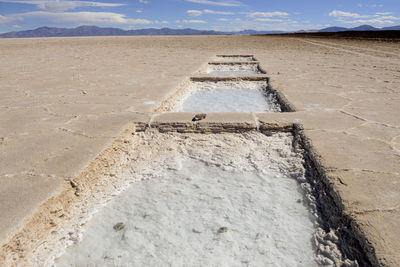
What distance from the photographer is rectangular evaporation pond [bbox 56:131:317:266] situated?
93 cm

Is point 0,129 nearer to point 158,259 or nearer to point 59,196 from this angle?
point 59,196

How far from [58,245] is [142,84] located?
7.67ft

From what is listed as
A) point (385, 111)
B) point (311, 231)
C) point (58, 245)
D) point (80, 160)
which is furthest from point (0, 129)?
point (385, 111)

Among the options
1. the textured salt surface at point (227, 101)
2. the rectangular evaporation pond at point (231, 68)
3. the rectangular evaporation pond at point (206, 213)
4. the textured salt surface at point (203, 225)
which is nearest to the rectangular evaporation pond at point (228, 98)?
the textured salt surface at point (227, 101)

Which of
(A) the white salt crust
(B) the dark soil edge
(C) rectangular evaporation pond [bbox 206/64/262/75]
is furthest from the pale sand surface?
(C) rectangular evaporation pond [bbox 206/64/262/75]

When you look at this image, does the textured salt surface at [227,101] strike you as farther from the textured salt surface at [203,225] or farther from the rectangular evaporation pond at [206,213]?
the textured salt surface at [203,225]

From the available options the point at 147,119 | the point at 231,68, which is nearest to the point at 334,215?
the point at 147,119

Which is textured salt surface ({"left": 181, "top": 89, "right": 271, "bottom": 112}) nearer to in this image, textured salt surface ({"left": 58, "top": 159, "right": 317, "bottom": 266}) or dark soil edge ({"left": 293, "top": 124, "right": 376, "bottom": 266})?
dark soil edge ({"left": 293, "top": 124, "right": 376, "bottom": 266})

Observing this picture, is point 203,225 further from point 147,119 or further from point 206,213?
point 147,119

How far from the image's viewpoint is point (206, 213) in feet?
3.73

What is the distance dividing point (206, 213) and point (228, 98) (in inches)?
77.9


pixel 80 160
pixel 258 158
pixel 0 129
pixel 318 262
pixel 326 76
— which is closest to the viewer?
pixel 318 262

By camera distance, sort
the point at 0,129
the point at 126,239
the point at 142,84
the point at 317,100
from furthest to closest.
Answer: the point at 142,84
the point at 317,100
the point at 0,129
the point at 126,239

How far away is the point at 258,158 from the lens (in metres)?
1.55
